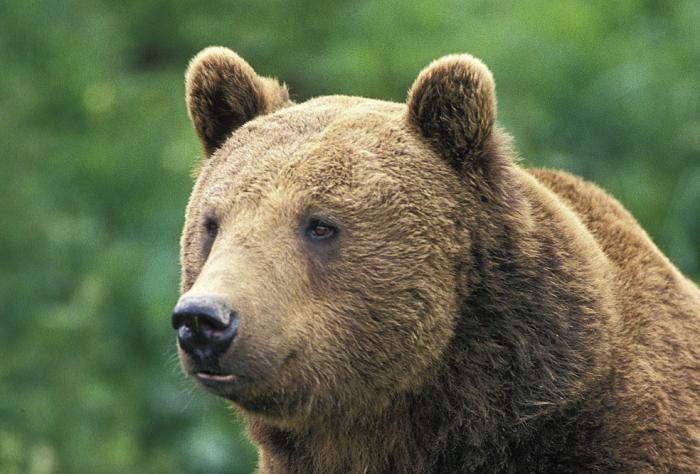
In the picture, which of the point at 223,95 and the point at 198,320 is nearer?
the point at 198,320

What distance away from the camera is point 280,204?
18.1ft

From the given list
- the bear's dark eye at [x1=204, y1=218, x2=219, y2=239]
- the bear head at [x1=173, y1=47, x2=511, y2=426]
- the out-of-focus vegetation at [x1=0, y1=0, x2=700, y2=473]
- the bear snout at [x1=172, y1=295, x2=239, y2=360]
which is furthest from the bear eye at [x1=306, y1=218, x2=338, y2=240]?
the out-of-focus vegetation at [x1=0, y1=0, x2=700, y2=473]

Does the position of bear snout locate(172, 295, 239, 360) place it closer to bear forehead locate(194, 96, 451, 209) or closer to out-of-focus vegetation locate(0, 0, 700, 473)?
bear forehead locate(194, 96, 451, 209)

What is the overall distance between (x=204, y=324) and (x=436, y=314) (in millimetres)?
902

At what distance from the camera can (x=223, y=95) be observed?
618cm

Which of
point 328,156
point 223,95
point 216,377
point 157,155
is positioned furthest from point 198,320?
point 157,155

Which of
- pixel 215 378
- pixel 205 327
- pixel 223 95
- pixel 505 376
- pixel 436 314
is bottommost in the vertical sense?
pixel 215 378

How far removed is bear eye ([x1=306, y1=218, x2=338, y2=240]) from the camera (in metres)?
5.48

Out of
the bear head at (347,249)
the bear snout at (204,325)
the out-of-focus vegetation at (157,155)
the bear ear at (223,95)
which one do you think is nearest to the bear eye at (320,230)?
the bear head at (347,249)

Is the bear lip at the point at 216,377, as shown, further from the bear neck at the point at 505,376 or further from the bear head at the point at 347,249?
the bear neck at the point at 505,376

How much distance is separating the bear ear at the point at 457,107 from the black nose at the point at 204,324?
3.70ft

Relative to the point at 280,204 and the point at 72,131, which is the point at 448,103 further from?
the point at 72,131

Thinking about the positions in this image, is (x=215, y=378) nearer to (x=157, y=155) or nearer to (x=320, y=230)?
(x=320, y=230)

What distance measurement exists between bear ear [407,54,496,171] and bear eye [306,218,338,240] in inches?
21.1
